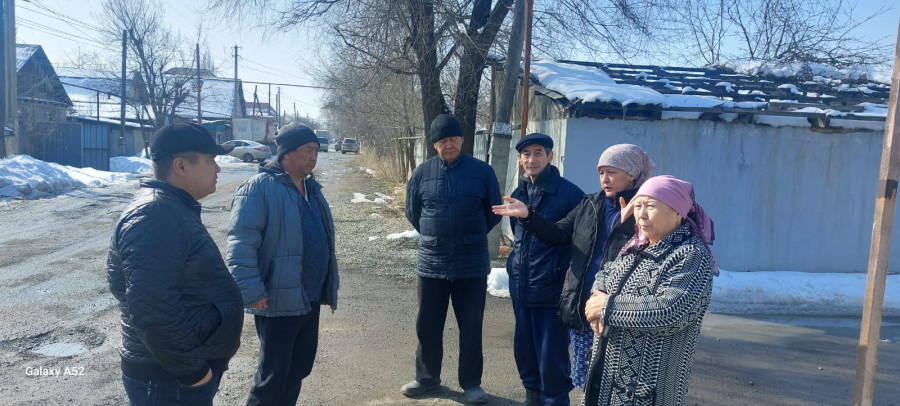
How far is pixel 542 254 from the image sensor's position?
11.8 ft

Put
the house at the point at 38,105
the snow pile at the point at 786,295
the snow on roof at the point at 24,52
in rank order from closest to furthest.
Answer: the snow pile at the point at 786,295
the house at the point at 38,105
the snow on roof at the point at 24,52

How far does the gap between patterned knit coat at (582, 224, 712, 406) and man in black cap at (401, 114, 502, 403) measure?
63.5 inches

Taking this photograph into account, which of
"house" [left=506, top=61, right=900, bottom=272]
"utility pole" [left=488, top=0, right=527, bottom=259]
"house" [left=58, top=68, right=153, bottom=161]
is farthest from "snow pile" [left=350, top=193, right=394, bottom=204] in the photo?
"house" [left=58, top=68, right=153, bottom=161]

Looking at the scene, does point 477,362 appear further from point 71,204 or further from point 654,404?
Answer: point 71,204

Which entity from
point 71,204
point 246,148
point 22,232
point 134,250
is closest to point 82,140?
point 246,148

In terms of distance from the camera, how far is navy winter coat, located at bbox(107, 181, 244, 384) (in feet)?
6.61

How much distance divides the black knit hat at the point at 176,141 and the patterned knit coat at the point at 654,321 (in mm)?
1727

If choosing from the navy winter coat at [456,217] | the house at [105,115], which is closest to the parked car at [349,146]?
the house at [105,115]

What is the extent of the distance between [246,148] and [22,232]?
29771mm

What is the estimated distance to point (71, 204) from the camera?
44.1 ft

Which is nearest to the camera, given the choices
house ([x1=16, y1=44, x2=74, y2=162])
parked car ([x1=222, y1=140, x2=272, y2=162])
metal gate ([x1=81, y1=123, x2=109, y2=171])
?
house ([x1=16, y1=44, x2=74, y2=162])

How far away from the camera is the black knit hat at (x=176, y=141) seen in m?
2.23

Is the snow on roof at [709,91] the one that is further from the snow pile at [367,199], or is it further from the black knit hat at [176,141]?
the snow pile at [367,199]

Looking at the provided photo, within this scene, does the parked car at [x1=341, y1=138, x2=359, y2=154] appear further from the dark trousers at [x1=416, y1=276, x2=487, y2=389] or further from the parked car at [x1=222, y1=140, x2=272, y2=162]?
the dark trousers at [x1=416, y1=276, x2=487, y2=389]
